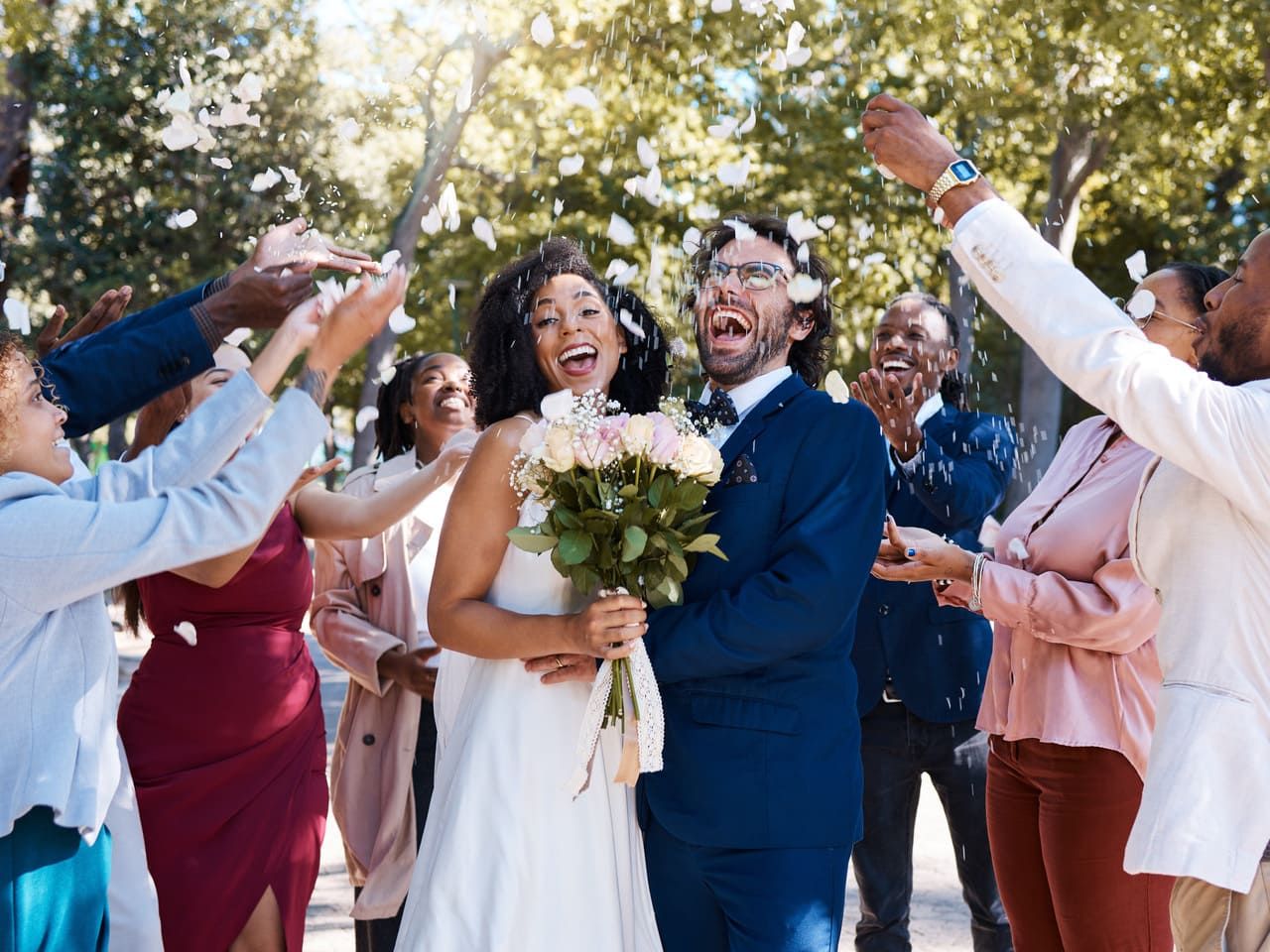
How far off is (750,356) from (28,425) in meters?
1.83

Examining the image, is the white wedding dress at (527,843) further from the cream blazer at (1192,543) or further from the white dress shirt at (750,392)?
the cream blazer at (1192,543)

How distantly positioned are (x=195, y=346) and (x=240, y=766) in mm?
1475

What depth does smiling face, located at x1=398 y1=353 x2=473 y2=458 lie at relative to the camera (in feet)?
20.0

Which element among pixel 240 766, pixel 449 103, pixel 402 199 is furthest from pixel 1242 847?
pixel 402 199

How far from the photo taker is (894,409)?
5117mm

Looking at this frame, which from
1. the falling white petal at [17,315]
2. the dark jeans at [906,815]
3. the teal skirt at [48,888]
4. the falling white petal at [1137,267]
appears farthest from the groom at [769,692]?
the falling white petal at [17,315]

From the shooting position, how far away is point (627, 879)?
11.7 ft

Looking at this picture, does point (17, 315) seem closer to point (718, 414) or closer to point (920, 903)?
point (718, 414)

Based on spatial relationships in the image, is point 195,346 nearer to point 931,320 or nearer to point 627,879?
point 627,879

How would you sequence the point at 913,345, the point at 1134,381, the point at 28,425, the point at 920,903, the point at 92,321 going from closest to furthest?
the point at 1134,381, the point at 28,425, the point at 92,321, the point at 913,345, the point at 920,903

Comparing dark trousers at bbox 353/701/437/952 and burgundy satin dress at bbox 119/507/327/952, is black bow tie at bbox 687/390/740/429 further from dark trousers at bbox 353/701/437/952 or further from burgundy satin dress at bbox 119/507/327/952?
dark trousers at bbox 353/701/437/952

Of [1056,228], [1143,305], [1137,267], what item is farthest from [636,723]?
[1056,228]

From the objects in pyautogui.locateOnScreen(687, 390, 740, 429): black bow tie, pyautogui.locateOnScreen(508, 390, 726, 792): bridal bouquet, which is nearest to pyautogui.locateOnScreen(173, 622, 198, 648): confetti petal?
pyautogui.locateOnScreen(508, 390, 726, 792): bridal bouquet

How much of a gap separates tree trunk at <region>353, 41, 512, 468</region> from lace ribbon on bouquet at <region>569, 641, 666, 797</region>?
12.9 m
